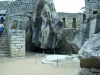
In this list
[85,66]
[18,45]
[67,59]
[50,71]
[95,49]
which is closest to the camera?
[95,49]

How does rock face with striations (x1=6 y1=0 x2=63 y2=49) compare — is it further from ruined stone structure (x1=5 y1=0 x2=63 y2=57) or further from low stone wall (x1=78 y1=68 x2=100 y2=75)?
low stone wall (x1=78 y1=68 x2=100 y2=75)

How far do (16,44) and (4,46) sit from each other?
3.44ft

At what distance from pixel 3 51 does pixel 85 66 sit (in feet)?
22.4

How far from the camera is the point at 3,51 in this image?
35.1 feet

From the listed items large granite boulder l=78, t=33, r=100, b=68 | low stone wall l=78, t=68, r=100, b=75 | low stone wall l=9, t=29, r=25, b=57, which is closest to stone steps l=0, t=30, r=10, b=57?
low stone wall l=9, t=29, r=25, b=57

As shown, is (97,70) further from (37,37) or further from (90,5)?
(37,37)

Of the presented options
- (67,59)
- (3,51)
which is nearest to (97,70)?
(67,59)

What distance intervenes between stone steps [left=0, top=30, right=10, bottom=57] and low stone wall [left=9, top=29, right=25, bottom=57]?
0.42 m

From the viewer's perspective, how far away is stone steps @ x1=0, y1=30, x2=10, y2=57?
10516 millimetres

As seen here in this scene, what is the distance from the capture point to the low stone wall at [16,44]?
1035cm

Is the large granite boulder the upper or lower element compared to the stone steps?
upper

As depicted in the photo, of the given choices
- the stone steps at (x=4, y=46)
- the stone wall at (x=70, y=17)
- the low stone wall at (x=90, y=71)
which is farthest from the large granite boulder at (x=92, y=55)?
the stone wall at (x=70, y=17)

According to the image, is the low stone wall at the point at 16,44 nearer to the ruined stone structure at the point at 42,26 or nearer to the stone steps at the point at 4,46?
the stone steps at the point at 4,46

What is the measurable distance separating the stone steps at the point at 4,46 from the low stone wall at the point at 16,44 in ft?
1.36
